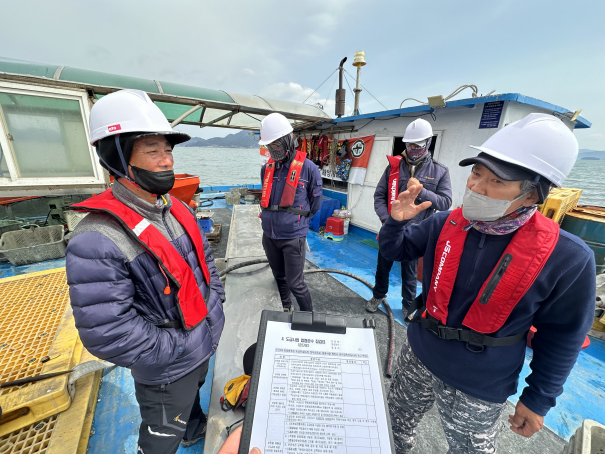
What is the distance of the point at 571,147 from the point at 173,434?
2.70 m

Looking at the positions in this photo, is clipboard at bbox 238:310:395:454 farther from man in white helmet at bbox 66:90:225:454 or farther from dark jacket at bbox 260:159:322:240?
dark jacket at bbox 260:159:322:240

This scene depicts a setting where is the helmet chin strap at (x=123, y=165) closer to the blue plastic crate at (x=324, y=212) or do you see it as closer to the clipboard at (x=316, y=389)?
the clipboard at (x=316, y=389)

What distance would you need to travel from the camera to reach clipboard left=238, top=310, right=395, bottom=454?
0.88 meters

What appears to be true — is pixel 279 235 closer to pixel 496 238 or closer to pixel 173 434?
pixel 173 434

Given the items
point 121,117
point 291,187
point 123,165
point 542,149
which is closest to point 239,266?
point 291,187

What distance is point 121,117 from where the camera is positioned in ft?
4.11

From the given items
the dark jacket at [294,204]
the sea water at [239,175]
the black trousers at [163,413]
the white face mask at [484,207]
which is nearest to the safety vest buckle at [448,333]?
the white face mask at [484,207]

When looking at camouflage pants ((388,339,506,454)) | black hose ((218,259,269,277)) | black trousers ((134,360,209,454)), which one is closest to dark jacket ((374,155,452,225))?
camouflage pants ((388,339,506,454))

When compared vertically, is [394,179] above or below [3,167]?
above

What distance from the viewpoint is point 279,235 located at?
2.95m

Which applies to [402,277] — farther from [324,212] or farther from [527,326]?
[324,212]

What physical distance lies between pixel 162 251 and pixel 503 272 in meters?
1.79

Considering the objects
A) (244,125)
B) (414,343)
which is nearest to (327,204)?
(244,125)

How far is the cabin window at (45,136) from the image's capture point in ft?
13.2
